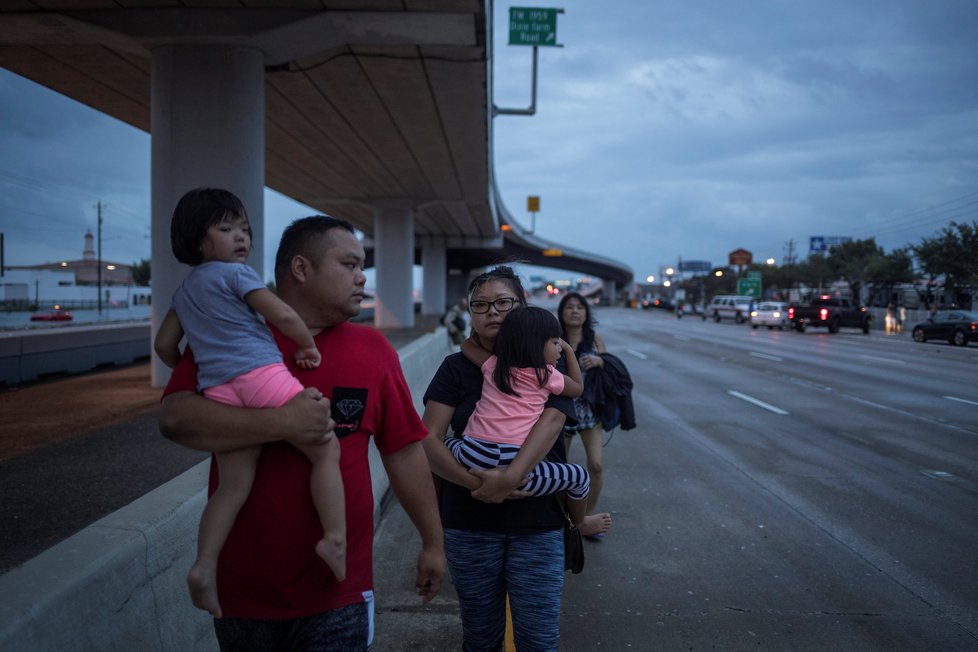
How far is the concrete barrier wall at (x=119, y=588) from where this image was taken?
232 centimetres

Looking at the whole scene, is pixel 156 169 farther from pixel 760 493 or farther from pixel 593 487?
pixel 760 493

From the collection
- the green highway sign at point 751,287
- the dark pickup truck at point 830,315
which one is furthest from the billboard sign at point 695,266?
the dark pickup truck at point 830,315

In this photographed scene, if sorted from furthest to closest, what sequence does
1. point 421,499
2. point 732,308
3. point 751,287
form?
point 751,287 < point 732,308 < point 421,499

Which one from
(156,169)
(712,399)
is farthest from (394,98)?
(712,399)

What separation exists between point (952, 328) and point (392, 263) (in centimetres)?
2499

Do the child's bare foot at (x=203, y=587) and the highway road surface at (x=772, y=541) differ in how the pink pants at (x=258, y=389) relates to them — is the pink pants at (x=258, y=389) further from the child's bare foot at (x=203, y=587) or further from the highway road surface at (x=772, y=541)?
the highway road surface at (x=772, y=541)

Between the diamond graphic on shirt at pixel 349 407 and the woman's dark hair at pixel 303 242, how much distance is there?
45cm

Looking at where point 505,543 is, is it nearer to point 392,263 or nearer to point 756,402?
point 756,402

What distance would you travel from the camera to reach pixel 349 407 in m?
2.36

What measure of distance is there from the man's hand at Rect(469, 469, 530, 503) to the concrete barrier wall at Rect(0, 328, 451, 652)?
1338mm

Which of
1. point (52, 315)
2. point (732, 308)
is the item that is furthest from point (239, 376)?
point (732, 308)

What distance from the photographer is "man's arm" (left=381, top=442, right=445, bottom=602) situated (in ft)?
8.57

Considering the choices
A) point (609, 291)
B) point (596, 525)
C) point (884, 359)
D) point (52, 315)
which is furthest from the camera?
point (609, 291)

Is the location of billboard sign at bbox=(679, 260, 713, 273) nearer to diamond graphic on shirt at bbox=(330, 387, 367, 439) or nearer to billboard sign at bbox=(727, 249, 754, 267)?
billboard sign at bbox=(727, 249, 754, 267)
